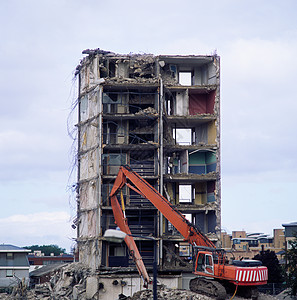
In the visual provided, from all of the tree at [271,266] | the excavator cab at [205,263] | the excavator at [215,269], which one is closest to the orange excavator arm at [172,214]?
the excavator at [215,269]

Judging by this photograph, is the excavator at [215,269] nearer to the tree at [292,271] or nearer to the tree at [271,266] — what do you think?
the tree at [292,271]

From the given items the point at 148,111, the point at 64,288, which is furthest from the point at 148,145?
the point at 64,288

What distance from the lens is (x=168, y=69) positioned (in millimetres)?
60344

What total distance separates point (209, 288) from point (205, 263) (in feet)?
5.61

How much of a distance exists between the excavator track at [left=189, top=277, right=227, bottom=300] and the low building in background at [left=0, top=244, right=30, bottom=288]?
1296 inches

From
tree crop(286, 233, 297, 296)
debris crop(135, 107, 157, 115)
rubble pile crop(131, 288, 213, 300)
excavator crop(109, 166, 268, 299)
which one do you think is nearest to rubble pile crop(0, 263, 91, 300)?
excavator crop(109, 166, 268, 299)

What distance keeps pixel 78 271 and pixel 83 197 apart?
852 cm

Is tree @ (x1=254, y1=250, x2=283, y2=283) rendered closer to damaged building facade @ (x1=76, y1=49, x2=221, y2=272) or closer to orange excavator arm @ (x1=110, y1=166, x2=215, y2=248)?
damaged building facade @ (x1=76, y1=49, x2=221, y2=272)

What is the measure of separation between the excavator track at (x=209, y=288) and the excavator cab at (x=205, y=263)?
2.00 ft

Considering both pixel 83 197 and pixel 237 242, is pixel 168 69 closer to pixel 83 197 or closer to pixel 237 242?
pixel 83 197

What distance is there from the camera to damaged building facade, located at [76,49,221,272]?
55.4m

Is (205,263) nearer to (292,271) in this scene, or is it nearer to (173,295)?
(173,295)

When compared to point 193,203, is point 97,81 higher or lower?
higher

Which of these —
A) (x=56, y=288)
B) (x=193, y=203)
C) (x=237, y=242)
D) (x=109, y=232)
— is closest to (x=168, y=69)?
(x=193, y=203)
